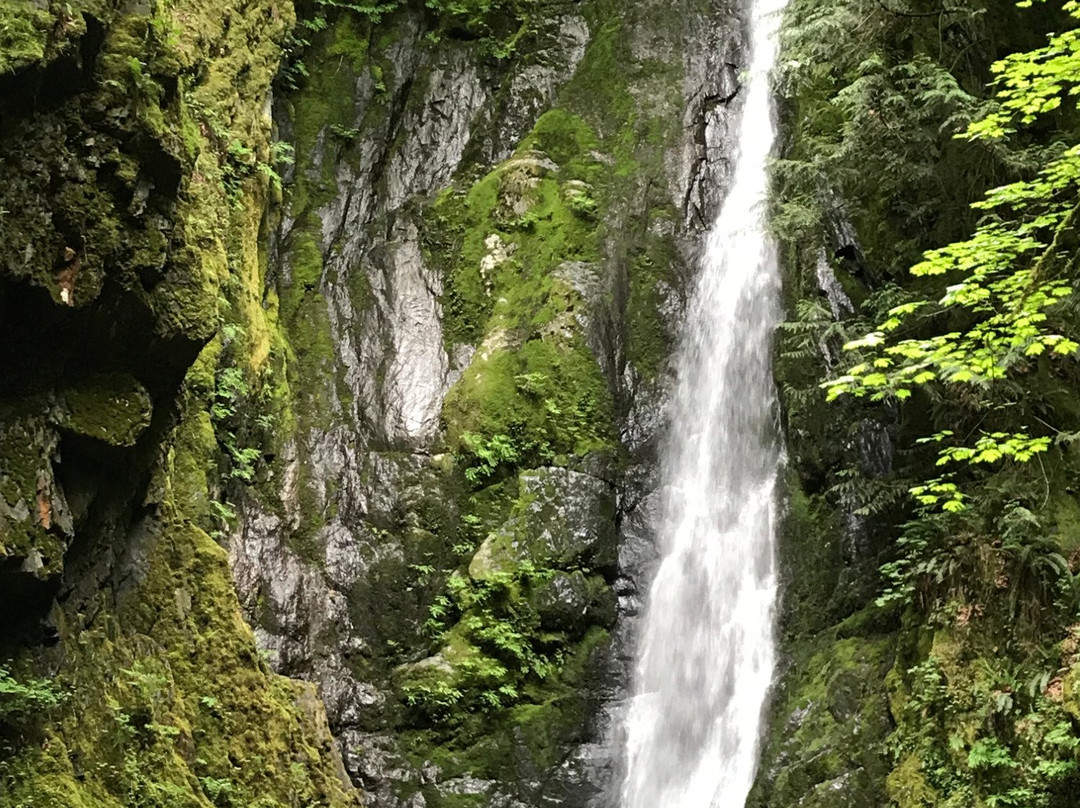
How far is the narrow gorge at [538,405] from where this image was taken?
4.99 m

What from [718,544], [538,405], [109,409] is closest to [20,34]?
[109,409]

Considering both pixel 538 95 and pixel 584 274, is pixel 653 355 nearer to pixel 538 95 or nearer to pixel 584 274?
pixel 584 274

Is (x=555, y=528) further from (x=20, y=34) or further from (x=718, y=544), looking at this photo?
(x=20, y=34)

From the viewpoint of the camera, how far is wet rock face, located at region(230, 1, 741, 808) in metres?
10.2

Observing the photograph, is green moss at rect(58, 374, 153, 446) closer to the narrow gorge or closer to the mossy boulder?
the narrow gorge

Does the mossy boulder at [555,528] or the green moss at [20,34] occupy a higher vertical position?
the green moss at [20,34]

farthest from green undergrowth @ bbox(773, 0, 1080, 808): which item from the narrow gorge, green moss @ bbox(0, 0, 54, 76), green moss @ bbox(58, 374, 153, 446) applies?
green moss @ bbox(0, 0, 54, 76)

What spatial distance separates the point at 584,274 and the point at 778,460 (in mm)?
4063

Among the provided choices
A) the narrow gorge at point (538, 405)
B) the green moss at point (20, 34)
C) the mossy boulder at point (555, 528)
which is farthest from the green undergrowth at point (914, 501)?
the green moss at point (20, 34)

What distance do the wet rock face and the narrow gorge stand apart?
0.06m

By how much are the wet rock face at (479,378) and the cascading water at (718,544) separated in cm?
38

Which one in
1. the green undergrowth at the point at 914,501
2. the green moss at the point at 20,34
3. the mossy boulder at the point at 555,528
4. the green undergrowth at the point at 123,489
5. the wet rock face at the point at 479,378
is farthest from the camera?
the mossy boulder at the point at 555,528

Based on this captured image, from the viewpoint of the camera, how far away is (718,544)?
1091 cm

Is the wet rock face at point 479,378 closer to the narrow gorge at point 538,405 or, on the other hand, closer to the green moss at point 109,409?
the narrow gorge at point 538,405
